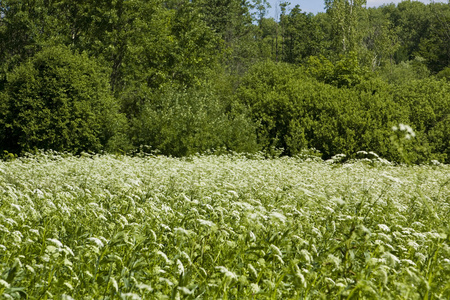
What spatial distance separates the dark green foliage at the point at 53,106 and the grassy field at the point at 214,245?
500 cm

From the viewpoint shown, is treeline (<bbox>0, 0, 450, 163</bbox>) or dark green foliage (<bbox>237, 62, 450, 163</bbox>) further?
dark green foliage (<bbox>237, 62, 450, 163</bbox>)

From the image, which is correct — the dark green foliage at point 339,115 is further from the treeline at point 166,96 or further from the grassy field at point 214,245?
the grassy field at point 214,245

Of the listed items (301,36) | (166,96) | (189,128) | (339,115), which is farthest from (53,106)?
(301,36)

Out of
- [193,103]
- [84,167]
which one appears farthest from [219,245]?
[193,103]

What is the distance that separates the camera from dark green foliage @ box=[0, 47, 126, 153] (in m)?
13.2

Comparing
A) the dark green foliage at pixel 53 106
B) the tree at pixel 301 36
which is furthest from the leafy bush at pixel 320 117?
the tree at pixel 301 36

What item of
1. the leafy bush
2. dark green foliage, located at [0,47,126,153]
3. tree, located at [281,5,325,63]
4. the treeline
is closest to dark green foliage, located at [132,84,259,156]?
the treeline

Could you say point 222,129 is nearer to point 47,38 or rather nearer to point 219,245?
point 47,38

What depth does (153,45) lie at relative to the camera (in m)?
20.0

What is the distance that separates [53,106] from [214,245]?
11.1 m

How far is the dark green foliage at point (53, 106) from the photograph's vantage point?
13.2m

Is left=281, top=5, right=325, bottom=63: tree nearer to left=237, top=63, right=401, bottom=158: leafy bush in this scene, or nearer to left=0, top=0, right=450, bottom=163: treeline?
left=0, top=0, right=450, bottom=163: treeline

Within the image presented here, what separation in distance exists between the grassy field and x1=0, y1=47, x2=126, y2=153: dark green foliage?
5.00 metres

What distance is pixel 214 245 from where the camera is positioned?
3955mm
